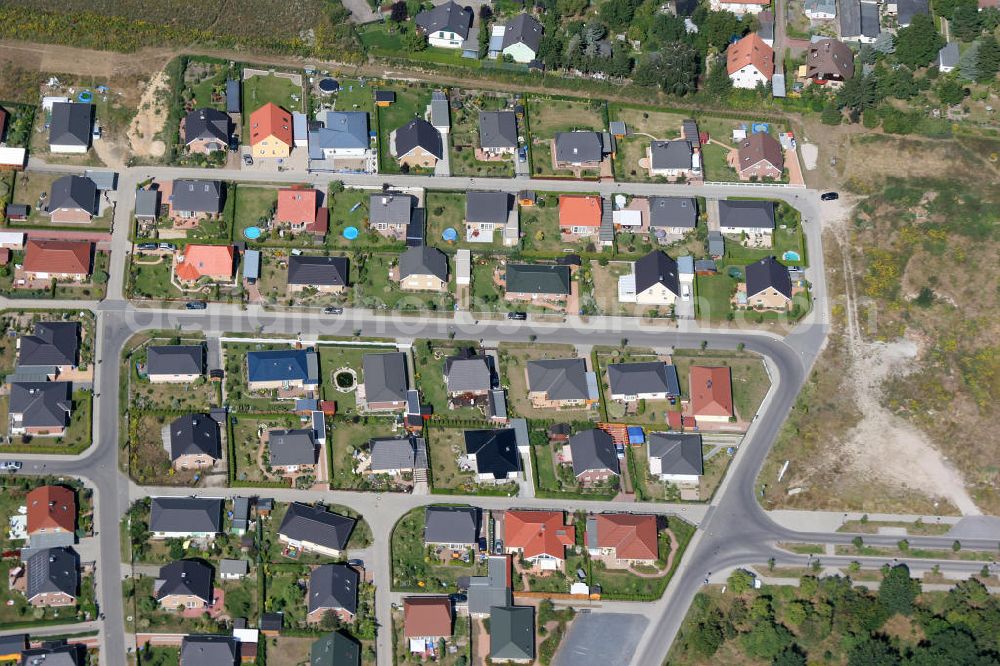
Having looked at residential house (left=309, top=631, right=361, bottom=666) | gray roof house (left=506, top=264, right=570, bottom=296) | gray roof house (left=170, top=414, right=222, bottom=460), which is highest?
gray roof house (left=506, top=264, right=570, bottom=296)

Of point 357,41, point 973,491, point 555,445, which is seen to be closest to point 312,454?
point 555,445

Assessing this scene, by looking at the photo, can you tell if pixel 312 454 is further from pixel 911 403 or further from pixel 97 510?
pixel 911 403

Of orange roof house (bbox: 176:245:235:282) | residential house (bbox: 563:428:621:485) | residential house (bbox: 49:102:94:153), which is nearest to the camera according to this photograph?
residential house (bbox: 563:428:621:485)

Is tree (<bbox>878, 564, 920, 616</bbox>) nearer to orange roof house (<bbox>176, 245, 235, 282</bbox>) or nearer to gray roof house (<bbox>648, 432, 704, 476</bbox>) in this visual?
gray roof house (<bbox>648, 432, 704, 476</bbox>)

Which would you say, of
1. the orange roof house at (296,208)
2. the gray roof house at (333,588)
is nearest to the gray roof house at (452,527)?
the gray roof house at (333,588)

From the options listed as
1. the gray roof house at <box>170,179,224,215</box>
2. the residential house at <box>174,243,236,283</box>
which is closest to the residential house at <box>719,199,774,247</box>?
the residential house at <box>174,243,236,283</box>

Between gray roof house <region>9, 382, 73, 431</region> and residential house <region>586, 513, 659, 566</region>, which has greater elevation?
gray roof house <region>9, 382, 73, 431</region>
